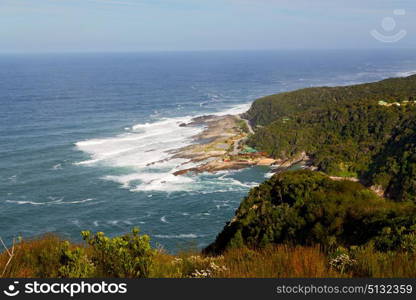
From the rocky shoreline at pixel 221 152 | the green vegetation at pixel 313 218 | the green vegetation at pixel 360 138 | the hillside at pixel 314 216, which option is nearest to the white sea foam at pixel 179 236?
the hillside at pixel 314 216

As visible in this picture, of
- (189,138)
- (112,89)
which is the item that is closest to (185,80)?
(112,89)

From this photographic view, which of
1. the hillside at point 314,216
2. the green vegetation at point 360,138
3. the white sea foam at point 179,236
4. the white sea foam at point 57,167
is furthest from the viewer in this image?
the white sea foam at point 57,167

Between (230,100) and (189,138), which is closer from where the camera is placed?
(189,138)

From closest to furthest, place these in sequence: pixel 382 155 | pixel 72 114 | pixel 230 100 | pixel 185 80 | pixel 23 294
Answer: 1. pixel 23 294
2. pixel 382 155
3. pixel 72 114
4. pixel 230 100
5. pixel 185 80

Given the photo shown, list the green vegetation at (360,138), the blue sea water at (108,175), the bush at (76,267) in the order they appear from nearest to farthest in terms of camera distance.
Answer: the bush at (76,267) → the blue sea water at (108,175) → the green vegetation at (360,138)

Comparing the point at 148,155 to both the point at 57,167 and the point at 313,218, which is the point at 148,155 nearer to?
the point at 57,167

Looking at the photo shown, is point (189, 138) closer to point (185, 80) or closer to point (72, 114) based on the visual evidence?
point (72, 114)

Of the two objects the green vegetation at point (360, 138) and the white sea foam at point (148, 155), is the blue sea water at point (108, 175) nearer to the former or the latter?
the white sea foam at point (148, 155)
